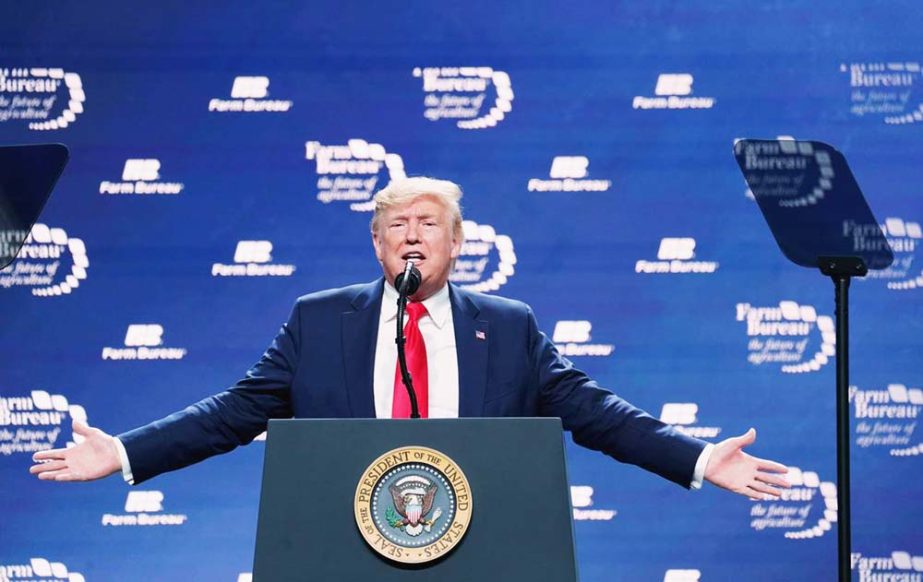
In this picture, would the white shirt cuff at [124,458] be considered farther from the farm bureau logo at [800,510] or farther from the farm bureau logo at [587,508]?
the farm bureau logo at [800,510]

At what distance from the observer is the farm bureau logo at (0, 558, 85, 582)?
191 inches

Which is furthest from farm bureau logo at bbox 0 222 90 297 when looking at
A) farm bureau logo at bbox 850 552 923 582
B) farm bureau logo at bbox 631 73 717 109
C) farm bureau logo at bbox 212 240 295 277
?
farm bureau logo at bbox 850 552 923 582

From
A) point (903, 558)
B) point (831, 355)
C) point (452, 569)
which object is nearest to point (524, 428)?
point (452, 569)

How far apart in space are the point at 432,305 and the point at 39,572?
104 inches

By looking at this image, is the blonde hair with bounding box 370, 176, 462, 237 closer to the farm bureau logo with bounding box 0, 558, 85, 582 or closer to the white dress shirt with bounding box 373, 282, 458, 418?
the white dress shirt with bounding box 373, 282, 458, 418

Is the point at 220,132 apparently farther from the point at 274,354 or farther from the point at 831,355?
A: the point at 831,355

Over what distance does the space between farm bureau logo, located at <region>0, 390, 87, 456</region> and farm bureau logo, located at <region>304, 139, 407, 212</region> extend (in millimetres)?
1404

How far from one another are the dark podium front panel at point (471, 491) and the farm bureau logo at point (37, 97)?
10.7ft

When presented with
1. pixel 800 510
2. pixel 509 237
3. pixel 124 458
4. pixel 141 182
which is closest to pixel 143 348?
pixel 141 182

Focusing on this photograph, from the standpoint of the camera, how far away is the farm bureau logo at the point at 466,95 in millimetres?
4910

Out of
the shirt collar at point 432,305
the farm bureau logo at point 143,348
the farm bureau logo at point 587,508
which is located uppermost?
the farm bureau logo at point 143,348

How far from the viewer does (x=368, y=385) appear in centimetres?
298

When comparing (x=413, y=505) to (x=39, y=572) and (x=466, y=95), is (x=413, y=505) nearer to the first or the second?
(x=466, y=95)

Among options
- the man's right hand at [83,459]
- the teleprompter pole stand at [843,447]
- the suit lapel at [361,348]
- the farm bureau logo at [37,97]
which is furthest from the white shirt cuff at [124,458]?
the farm bureau logo at [37,97]
